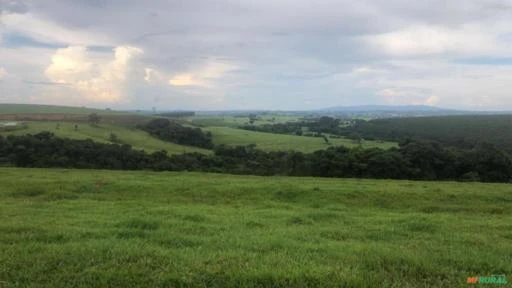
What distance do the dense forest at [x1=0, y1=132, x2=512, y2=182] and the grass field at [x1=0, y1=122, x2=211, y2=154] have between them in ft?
33.6

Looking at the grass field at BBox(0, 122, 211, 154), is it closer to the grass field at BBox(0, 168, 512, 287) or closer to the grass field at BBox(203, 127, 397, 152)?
the grass field at BBox(203, 127, 397, 152)

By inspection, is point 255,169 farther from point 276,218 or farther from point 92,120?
point 92,120

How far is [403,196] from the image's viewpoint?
58.3ft

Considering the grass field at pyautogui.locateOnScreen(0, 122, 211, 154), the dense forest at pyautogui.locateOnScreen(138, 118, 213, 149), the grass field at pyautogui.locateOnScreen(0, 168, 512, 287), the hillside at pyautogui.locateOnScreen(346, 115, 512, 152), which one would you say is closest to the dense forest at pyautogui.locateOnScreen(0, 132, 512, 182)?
the grass field at pyautogui.locateOnScreen(0, 122, 211, 154)

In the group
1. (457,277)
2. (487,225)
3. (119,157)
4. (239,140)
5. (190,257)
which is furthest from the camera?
(239,140)

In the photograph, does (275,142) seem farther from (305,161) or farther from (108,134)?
(305,161)

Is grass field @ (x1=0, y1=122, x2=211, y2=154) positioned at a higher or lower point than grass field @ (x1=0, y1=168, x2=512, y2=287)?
lower

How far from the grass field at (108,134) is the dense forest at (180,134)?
9.64ft

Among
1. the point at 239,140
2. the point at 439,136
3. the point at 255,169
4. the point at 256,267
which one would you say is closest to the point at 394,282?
the point at 256,267

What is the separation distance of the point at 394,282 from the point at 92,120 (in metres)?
101

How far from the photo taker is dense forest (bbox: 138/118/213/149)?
295 feet

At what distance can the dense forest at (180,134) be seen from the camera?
90.1 m

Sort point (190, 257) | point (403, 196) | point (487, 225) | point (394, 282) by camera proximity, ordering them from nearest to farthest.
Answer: point (394, 282)
point (190, 257)
point (487, 225)
point (403, 196)

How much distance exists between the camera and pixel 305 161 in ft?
175
